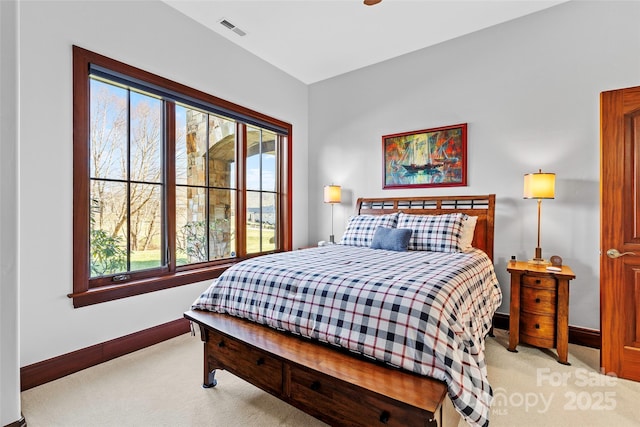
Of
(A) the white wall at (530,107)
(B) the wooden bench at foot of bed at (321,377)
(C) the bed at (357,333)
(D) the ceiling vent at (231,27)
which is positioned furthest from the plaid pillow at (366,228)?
(D) the ceiling vent at (231,27)

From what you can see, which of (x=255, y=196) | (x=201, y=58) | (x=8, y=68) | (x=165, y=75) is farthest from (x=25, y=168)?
(x=255, y=196)

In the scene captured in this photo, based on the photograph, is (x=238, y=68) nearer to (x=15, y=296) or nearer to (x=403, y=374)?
(x=15, y=296)

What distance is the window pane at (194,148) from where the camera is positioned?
125 inches

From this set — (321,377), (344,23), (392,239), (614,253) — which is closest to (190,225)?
(392,239)

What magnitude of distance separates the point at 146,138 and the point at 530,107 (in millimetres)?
3737

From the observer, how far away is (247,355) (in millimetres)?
1798

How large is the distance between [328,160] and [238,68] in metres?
1.69

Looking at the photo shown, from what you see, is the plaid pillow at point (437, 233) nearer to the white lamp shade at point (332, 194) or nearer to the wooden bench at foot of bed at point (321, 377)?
the white lamp shade at point (332, 194)

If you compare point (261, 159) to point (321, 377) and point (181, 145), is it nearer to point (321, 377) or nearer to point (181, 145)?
point (181, 145)

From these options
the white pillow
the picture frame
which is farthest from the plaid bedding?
the picture frame

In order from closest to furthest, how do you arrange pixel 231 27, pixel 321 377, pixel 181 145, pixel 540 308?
1. pixel 321 377
2. pixel 540 308
3. pixel 181 145
4. pixel 231 27

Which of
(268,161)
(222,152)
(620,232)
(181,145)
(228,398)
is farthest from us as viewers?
(268,161)

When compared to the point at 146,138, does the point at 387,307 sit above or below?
below

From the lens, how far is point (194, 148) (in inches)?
129
